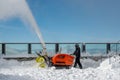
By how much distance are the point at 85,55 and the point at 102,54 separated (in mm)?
1631

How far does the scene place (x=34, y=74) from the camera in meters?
21.3

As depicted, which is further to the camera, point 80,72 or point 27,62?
point 27,62

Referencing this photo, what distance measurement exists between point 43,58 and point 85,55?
8.76 meters

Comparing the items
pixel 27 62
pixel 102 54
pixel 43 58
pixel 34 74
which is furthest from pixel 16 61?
pixel 34 74

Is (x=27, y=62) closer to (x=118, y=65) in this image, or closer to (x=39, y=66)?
(x=39, y=66)

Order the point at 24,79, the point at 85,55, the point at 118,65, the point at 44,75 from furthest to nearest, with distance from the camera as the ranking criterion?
the point at 85,55 → the point at 118,65 → the point at 44,75 → the point at 24,79

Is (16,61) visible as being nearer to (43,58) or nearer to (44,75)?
(43,58)

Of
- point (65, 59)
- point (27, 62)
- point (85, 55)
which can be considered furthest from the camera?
point (85, 55)

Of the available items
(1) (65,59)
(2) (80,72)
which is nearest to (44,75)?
(2) (80,72)

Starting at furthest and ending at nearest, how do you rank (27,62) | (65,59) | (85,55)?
(85,55)
(27,62)
(65,59)

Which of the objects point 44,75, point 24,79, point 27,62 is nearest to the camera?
point 24,79

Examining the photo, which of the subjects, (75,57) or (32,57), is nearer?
(75,57)

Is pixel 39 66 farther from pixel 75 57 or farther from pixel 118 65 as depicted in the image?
pixel 118 65

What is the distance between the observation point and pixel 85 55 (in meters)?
34.3
